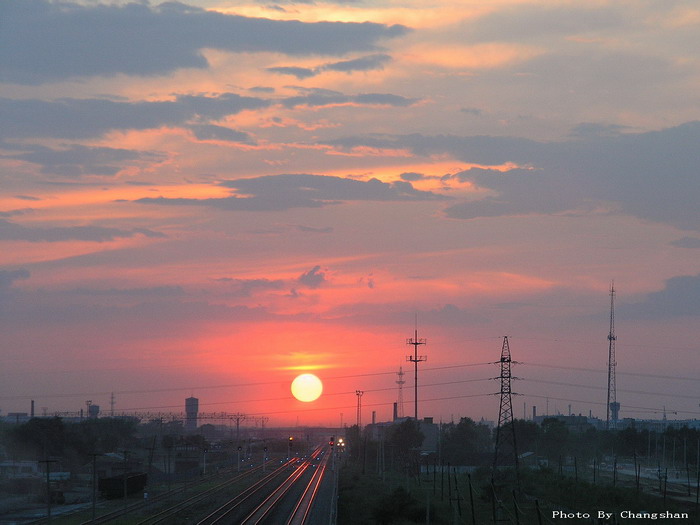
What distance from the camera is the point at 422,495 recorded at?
3652 inches

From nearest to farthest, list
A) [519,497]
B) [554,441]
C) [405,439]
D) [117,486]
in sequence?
[519,497] < [117,486] < [554,441] < [405,439]

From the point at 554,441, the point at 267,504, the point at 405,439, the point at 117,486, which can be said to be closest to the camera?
the point at 267,504

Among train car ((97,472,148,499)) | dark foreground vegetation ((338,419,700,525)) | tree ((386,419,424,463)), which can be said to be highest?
dark foreground vegetation ((338,419,700,525))

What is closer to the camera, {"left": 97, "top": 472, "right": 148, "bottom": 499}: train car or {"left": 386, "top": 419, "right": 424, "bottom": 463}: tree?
{"left": 97, "top": 472, "right": 148, "bottom": 499}: train car

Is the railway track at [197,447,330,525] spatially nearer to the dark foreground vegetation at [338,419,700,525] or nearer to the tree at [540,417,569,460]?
the dark foreground vegetation at [338,419,700,525]

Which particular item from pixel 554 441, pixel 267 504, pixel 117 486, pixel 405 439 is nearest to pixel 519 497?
pixel 267 504

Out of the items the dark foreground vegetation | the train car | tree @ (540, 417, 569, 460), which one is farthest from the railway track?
tree @ (540, 417, 569, 460)

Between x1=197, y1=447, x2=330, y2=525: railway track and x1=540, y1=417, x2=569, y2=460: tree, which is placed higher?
x1=197, y1=447, x2=330, y2=525: railway track

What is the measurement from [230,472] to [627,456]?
86.7 metres

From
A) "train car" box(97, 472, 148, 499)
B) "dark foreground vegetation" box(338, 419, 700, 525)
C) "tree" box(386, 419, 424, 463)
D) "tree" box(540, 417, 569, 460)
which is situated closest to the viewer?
"dark foreground vegetation" box(338, 419, 700, 525)

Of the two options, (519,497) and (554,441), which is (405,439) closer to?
(554,441)

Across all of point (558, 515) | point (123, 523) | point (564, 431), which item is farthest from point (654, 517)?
point (564, 431)

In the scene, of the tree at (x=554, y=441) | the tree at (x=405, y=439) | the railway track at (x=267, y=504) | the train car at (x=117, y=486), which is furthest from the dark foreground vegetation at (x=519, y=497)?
the tree at (x=405, y=439)

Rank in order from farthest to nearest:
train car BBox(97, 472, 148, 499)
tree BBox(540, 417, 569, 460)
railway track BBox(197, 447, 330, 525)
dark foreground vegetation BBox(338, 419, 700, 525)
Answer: tree BBox(540, 417, 569, 460)
train car BBox(97, 472, 148, 499)
railway track BBox(197, 447, 330, 525)
dark foreground vegetation BBox(338, 419, 700, 525)
